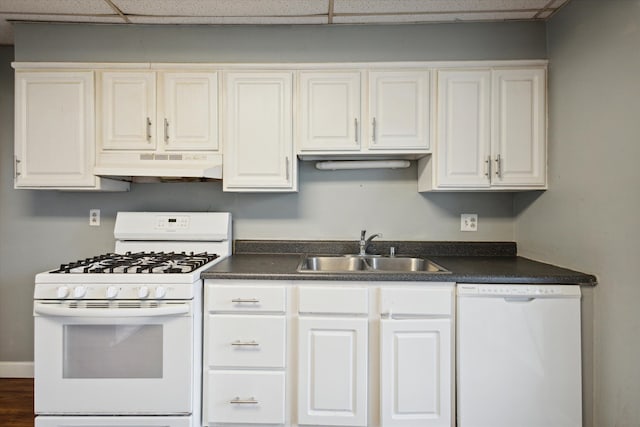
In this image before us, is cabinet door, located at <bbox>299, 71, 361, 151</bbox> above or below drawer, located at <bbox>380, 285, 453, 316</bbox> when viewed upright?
above

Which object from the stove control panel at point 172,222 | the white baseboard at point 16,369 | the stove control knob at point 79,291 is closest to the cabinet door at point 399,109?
the stove control panel at point 172,222

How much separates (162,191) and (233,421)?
58.8 inches

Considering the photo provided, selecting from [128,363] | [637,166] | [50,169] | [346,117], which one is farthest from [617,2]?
[50,169]

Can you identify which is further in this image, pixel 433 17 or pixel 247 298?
pixel 433 17

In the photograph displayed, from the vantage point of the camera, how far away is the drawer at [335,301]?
64.0 inches

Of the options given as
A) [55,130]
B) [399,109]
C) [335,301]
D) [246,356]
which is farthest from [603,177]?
[55,130]

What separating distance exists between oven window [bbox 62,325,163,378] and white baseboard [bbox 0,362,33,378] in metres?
1.18

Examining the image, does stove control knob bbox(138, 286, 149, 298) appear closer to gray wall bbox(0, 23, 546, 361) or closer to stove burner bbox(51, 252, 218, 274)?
stove burner bbox(51, 252, 218, 274)

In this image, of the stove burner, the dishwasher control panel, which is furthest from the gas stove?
the dishwasher control panel

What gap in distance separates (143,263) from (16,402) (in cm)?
130

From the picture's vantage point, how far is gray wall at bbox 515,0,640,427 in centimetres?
138

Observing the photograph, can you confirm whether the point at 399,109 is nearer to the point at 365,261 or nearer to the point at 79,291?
the point at 365,261

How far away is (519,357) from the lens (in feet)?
5.20

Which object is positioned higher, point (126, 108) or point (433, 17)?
point (433, 17)
